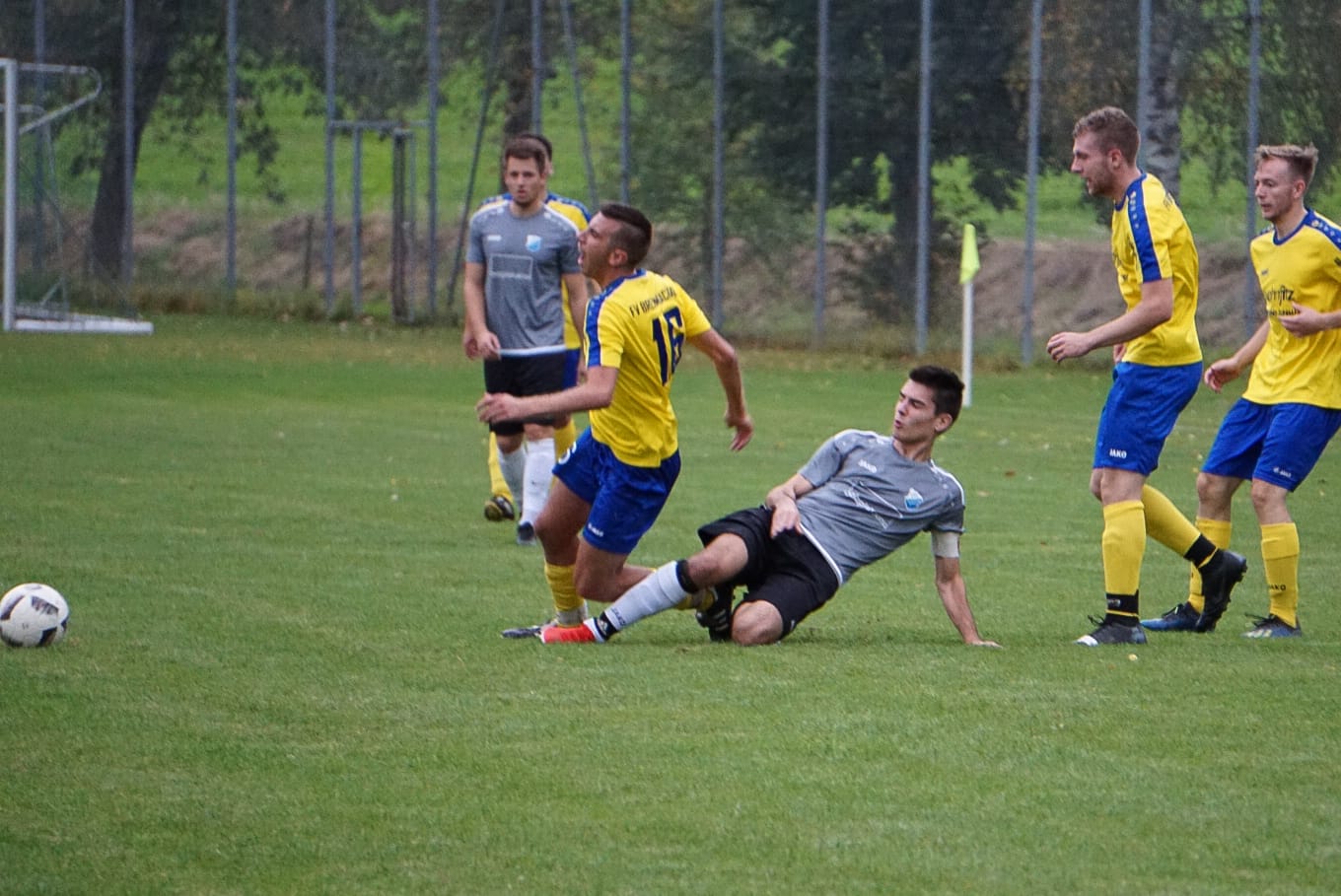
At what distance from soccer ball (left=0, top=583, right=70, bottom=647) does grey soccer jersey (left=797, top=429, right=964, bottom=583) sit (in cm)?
296

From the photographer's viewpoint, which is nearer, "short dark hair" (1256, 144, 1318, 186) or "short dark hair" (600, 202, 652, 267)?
"short dark hair" (600, 202, 652, 267)

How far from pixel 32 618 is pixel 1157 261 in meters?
4.54

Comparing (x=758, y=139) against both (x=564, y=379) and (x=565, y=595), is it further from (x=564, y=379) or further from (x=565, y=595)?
(x=565, y=595)

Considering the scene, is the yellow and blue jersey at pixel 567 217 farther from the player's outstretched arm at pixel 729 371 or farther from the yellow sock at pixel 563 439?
the player's outstretched arm at pixel 729 371

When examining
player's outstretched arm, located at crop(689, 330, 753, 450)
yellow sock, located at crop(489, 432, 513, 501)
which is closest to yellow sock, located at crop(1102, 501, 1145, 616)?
player's outstretched arm, located at crop(689, 330, 753, 450)

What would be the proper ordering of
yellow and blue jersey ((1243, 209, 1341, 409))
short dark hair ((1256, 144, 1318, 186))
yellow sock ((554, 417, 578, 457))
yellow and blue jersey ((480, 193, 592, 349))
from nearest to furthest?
short dark hair ((1256, 144, 1318, 186)), yellow and blue jersey ((1243, 209, 1341, 409)), yellow and blue jersey ((480, 193, 592, 349)), yellow sock ((554, 417, 578, 457))

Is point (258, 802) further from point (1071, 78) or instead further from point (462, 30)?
point (462, 30)

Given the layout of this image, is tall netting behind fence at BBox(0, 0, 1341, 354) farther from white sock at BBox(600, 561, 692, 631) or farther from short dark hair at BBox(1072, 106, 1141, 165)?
white sock at BBox(600, 561, 692, 631)

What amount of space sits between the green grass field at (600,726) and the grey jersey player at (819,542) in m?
0.17

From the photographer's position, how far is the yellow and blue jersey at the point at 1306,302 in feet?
25.7

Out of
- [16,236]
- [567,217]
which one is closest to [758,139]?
[16,236]

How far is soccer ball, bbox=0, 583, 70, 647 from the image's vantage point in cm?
698

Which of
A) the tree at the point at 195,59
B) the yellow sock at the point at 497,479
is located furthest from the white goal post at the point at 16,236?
the yellow sock at the point at 497,479

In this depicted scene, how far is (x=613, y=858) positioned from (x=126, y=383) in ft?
51.7
